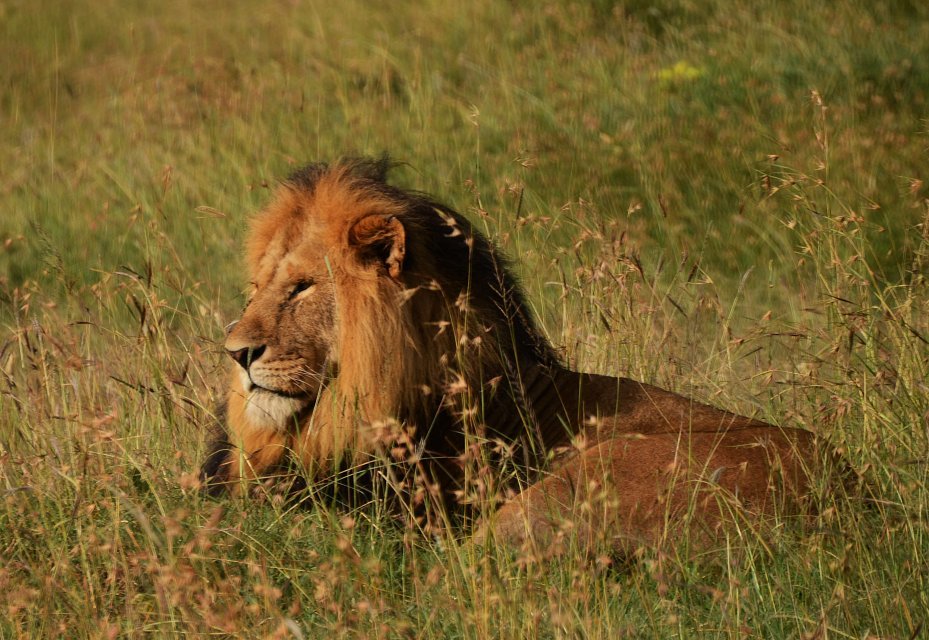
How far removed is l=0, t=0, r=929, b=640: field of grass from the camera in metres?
3.05

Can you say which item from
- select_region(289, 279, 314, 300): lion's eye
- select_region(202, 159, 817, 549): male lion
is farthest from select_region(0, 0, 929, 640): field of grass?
select_region(289, 279, 314, 300): lion's eye

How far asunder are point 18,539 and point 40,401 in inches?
36.7

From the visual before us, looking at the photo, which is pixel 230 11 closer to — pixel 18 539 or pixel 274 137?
pixel 274 137

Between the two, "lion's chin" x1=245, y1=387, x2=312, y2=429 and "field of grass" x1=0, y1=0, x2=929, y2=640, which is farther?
"lion's chin" x1=245, y1=387, x2=312, y2=429

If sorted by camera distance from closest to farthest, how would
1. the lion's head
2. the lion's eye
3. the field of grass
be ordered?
the field of grass → the lion's head → the lion's eye

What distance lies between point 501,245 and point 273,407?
1.64 metres

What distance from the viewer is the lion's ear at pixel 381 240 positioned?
379cm

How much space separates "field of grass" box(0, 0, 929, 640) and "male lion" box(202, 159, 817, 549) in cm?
22

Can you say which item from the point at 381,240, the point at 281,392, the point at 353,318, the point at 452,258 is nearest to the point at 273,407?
the point at 281,392

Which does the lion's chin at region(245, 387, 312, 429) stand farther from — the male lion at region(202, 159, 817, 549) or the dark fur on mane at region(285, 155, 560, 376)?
the dark fur on mane at region(285, 155, 560, 376)

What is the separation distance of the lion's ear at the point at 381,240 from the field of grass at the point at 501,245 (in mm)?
489

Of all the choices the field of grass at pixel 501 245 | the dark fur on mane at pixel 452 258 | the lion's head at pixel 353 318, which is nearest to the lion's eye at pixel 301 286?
the lion's head at pixel 353 318

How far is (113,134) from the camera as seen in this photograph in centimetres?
984

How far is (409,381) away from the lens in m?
3.82
